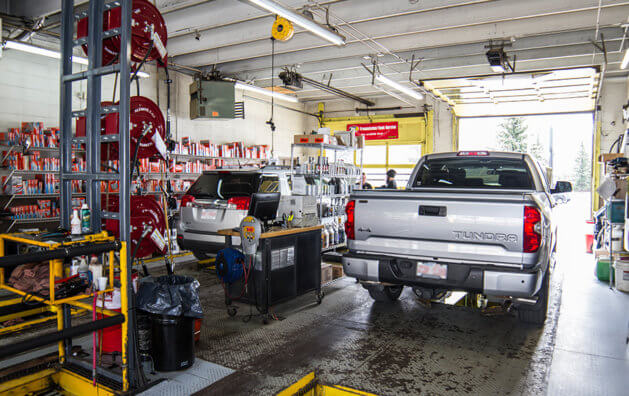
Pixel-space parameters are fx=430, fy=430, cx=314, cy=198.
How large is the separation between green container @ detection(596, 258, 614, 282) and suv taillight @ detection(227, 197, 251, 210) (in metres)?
5.43

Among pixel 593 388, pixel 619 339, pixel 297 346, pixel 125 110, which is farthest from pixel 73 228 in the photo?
pixel 619 339

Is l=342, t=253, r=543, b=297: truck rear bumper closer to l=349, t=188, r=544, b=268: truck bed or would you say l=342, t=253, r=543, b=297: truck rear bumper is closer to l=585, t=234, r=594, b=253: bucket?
l=349, t=188, r=544, b=268: truck bed

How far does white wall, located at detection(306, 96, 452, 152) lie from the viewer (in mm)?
14492

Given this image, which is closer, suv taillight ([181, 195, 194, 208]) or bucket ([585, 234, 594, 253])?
suv taillight ([181, 195, 194, 208])

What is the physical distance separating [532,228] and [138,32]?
11.4ft

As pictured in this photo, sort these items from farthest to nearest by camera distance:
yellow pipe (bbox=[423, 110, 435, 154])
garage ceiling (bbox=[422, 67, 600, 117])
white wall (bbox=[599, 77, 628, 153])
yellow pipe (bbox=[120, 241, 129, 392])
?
yellow pipe (bbox=[423, 110, 435, 154]) → white wall (bbox=[599, 77, 628, 153]) → garage ceiling (bbox=[422, 67, 600, 117]) → yellow pipe (bbox=[120, 241, 129, 392])

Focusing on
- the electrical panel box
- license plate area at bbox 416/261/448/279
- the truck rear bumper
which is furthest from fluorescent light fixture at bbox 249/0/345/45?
→ license plate area at bbox 416/261/448/279

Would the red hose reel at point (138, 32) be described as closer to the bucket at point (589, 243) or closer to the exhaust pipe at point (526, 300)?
the exhaust pipe at point (526, 300)

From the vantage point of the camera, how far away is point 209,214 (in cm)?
629

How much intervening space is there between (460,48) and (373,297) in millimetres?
6835

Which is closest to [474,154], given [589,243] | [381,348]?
[381,348]

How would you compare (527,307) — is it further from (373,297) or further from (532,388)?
(373,297)

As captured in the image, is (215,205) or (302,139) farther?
(302,139)

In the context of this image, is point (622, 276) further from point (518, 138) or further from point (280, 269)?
point (518, 138)
